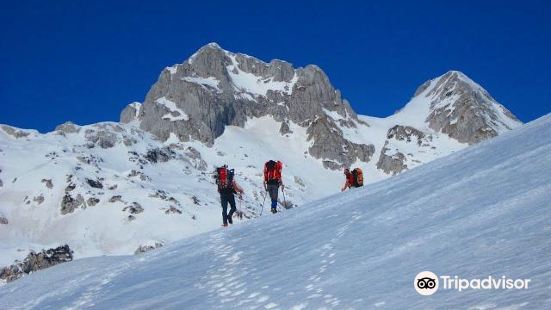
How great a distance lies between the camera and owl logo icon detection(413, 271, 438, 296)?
827cm

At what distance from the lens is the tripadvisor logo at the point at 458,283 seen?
7.44 metres

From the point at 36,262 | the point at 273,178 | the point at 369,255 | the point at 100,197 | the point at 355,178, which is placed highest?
the point at 100,197

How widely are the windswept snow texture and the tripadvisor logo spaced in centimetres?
14

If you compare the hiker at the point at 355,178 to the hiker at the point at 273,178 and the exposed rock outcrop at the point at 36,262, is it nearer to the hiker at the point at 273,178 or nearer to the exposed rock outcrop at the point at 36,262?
the hiker at the point at 273,178

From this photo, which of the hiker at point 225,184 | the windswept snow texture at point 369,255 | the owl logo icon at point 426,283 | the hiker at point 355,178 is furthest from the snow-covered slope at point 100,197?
the owl logo icon at point 426,283

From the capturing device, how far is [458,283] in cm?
817

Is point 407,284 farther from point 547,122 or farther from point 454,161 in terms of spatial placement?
point 547,122

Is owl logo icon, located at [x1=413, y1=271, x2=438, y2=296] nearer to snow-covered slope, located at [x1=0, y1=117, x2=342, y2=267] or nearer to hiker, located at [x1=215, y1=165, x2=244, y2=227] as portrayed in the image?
hiker, located at [x1=215, y1=165, x2=244, y2=227]

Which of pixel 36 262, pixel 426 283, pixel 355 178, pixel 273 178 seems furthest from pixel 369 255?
pixel 36 262

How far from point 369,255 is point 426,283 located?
3575 millimetres

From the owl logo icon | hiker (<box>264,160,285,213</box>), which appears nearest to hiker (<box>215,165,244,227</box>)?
hiker (<box>264,160,285,213</box>)

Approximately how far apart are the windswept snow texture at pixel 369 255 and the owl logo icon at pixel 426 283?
0.14 metres

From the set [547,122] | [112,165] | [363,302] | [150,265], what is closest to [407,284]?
[363,302]

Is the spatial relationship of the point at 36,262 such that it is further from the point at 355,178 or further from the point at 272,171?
the point at 272,171
